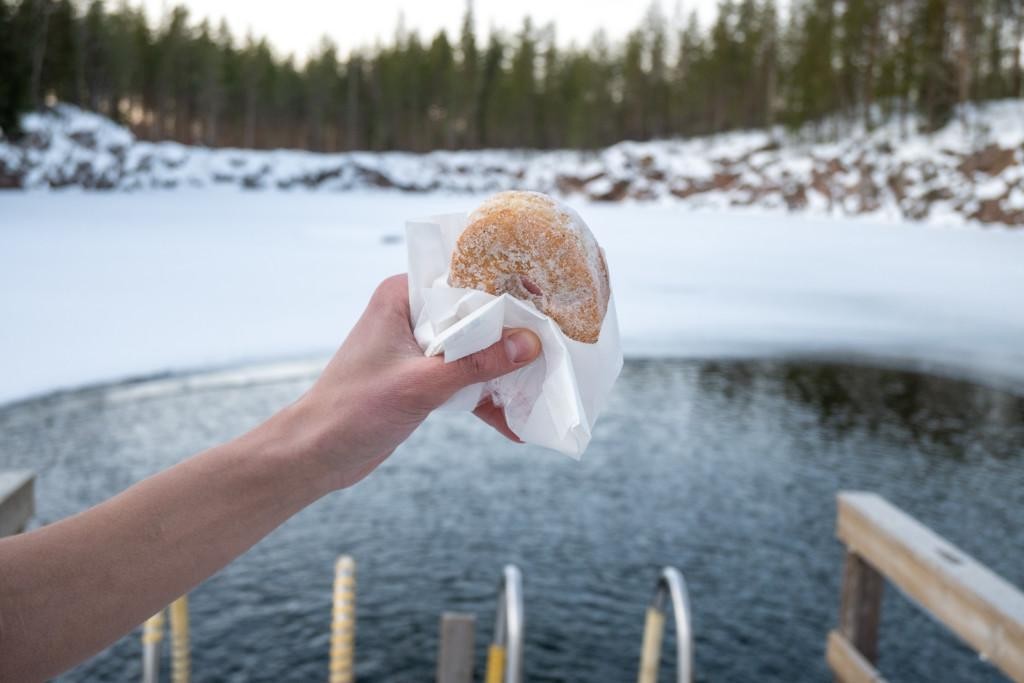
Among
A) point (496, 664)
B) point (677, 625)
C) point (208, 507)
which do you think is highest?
point (208, 507)

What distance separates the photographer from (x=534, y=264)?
46.6 inches

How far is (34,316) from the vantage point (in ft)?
41.9

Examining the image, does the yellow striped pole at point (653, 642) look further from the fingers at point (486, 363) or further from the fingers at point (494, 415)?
the fingers at point (486, 363)

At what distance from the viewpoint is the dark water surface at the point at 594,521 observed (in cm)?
615

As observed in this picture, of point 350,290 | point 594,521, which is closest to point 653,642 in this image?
point 594,521

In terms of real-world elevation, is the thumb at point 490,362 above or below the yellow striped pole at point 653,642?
above

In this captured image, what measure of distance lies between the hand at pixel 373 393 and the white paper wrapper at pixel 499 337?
0.03 meters

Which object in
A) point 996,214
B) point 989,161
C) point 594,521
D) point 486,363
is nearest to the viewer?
point 486,363

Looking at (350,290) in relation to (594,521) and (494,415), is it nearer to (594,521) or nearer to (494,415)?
(594,521)

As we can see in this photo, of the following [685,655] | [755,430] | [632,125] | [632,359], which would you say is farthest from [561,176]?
[685,655]

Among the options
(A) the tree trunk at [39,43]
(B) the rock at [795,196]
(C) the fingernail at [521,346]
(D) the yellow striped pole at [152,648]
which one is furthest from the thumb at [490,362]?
(B) the rock at [795,196]

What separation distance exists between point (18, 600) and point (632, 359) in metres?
13.2

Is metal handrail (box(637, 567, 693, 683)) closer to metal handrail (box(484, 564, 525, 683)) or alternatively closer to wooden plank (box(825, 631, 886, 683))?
metal handrail (box(484, 564, 525, 683))

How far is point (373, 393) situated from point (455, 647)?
9.69ft
